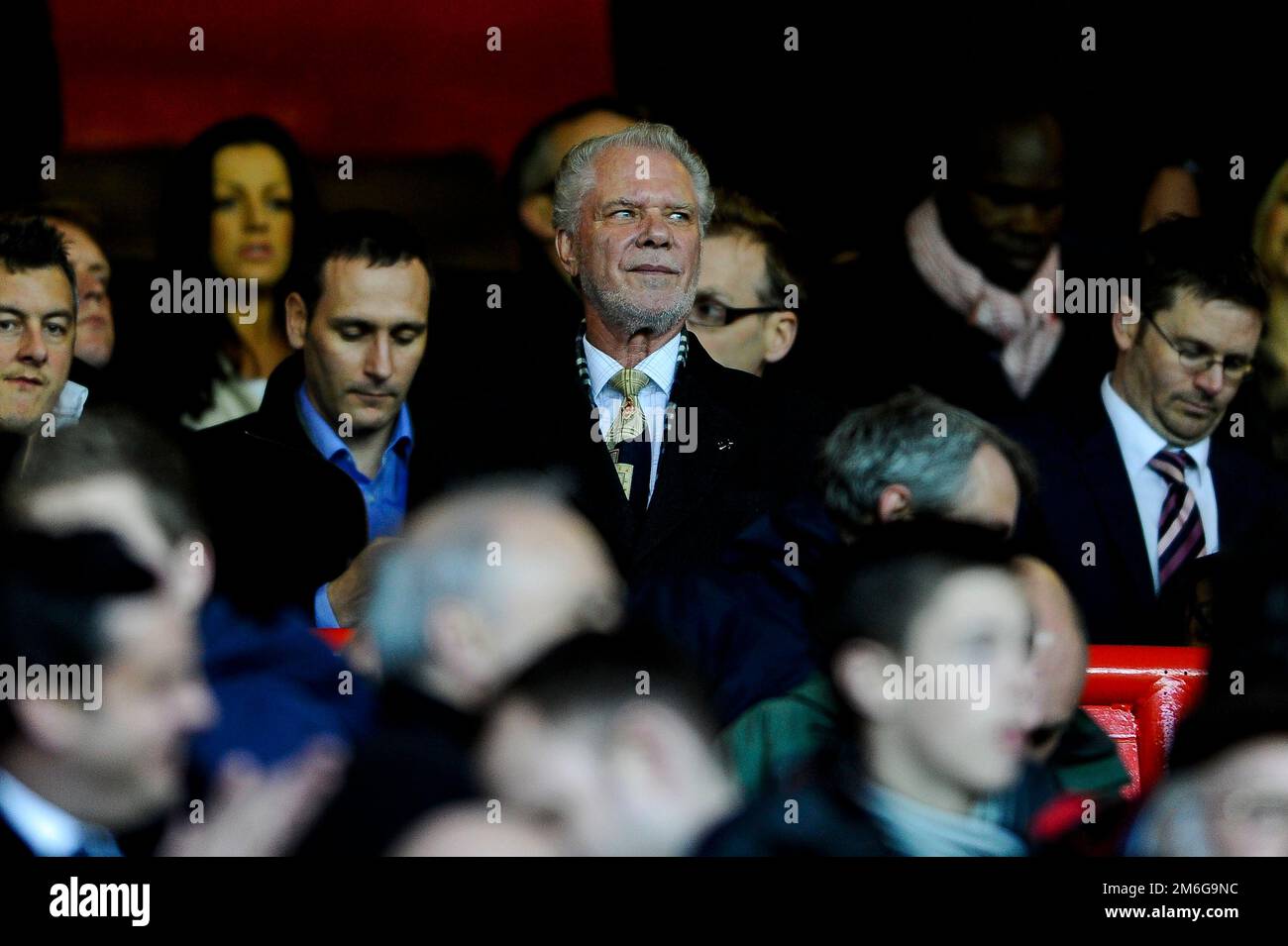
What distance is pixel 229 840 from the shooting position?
116 inches

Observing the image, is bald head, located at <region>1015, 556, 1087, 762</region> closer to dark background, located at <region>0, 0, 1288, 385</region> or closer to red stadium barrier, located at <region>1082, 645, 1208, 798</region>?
red stadium barrier, located at <region>1082, 645, 1208, 798</region>

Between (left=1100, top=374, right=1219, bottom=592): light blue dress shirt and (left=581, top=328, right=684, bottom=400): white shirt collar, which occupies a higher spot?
(left=581, top=328, right=684, bottom=400): white shirt collar

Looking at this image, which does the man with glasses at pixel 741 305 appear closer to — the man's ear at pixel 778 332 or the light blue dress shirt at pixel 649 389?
the man's ear at pixel 778 332

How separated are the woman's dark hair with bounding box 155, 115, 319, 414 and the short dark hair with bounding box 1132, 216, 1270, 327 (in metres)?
1.85

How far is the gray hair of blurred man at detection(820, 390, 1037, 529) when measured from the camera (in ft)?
10.9

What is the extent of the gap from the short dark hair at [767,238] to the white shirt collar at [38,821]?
1980mm

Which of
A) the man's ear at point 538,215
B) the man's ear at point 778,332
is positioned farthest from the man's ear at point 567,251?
the man's ear at point 538,215

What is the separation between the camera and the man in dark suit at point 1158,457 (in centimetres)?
400

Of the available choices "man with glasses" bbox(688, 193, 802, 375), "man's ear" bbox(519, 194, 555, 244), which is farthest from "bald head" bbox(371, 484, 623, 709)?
"man's ear" bbox(519, 194, 555, 244)

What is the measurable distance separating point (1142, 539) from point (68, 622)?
2134 millimetres
